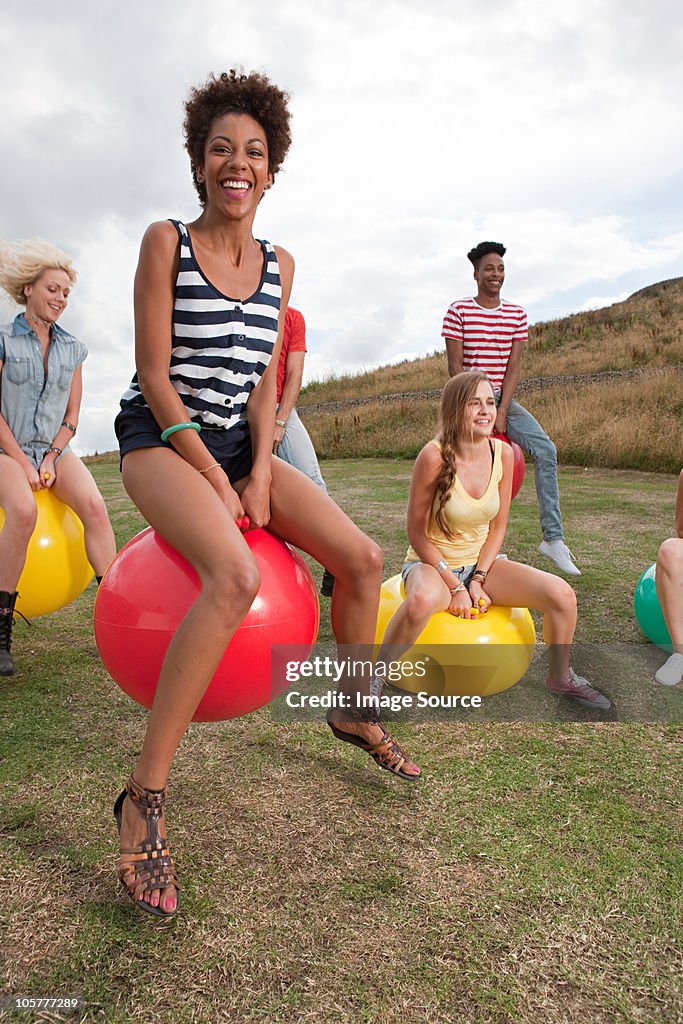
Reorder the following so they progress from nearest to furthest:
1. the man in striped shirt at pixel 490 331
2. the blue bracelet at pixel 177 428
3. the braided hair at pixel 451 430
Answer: the blue bracelet at pixel 177 428 < the braided hair at pixel 451 430 < the man in striped shirt at pixel 490 331

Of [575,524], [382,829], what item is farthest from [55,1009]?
[575,524]

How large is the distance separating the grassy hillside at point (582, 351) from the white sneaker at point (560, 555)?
1875cm

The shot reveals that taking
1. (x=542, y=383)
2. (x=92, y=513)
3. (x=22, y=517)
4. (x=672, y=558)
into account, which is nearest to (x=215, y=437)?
(x=22, y=517)

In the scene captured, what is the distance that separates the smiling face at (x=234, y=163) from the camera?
293 cm

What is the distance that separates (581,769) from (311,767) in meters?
1.16

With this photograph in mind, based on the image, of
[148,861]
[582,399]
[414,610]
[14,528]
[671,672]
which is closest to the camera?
[148,861]

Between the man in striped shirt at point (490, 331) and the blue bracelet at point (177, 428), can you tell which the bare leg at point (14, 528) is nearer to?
the blue bracelet at point (177, 428)

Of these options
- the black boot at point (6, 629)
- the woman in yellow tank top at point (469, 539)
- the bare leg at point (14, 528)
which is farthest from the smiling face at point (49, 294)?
the woman in yellow tank top at point (469, 539)

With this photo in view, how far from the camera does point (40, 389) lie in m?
5.15

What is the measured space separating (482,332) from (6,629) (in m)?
4.06

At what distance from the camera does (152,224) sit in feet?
9.48

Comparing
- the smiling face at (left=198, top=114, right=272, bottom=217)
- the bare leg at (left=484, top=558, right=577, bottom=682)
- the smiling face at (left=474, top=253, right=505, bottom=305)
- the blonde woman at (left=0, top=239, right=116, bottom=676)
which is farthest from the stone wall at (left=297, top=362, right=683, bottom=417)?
the smiling face at (left=198, top=114, right=272, bottom=217)

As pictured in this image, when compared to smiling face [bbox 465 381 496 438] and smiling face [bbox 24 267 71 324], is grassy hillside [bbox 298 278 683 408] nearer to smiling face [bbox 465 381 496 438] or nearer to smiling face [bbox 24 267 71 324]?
smiling face [bbox 465 381 496 438]

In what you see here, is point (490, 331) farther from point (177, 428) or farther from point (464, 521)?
point (177, 428)
